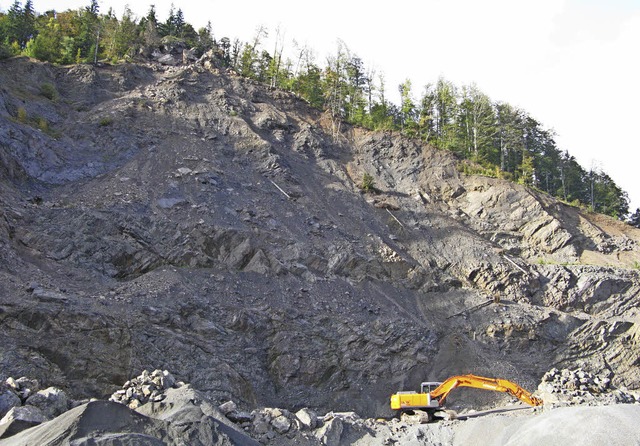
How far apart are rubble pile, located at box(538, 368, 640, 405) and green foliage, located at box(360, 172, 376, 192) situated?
475 inches

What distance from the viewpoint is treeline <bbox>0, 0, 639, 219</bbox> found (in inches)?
1272

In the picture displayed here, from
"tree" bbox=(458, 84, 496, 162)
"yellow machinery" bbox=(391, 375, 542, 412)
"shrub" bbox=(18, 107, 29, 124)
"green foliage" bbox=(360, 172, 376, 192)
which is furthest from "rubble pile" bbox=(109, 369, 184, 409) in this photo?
"tree" bbox=(458, 84, 496, 162)

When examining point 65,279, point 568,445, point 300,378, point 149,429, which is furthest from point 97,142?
point 568,445

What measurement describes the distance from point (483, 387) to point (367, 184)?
13.4 m

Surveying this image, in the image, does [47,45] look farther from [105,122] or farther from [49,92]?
[105,122]

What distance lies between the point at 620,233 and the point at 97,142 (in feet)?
90.6

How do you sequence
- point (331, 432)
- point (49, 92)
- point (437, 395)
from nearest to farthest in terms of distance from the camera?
point (331, 432)
point (437, 395)
point (49, 92)

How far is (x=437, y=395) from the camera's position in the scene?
15172mm

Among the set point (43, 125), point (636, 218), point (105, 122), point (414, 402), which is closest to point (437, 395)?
point (414, 402)

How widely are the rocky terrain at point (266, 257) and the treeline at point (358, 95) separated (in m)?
3.97

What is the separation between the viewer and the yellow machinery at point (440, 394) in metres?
14.8

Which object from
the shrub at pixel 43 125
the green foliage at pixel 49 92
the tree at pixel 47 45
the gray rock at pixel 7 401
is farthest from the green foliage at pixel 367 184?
the gray rock at pixel 7 401

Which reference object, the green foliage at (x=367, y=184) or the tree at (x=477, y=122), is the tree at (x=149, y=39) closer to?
the green foliage at (x=367, y=184)

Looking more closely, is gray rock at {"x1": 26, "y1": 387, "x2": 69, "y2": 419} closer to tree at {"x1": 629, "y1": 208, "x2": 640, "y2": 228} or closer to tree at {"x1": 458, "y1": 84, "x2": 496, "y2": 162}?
tree at {"x1": 458, "y1": 84, "x2": 496, "y2": 162}
